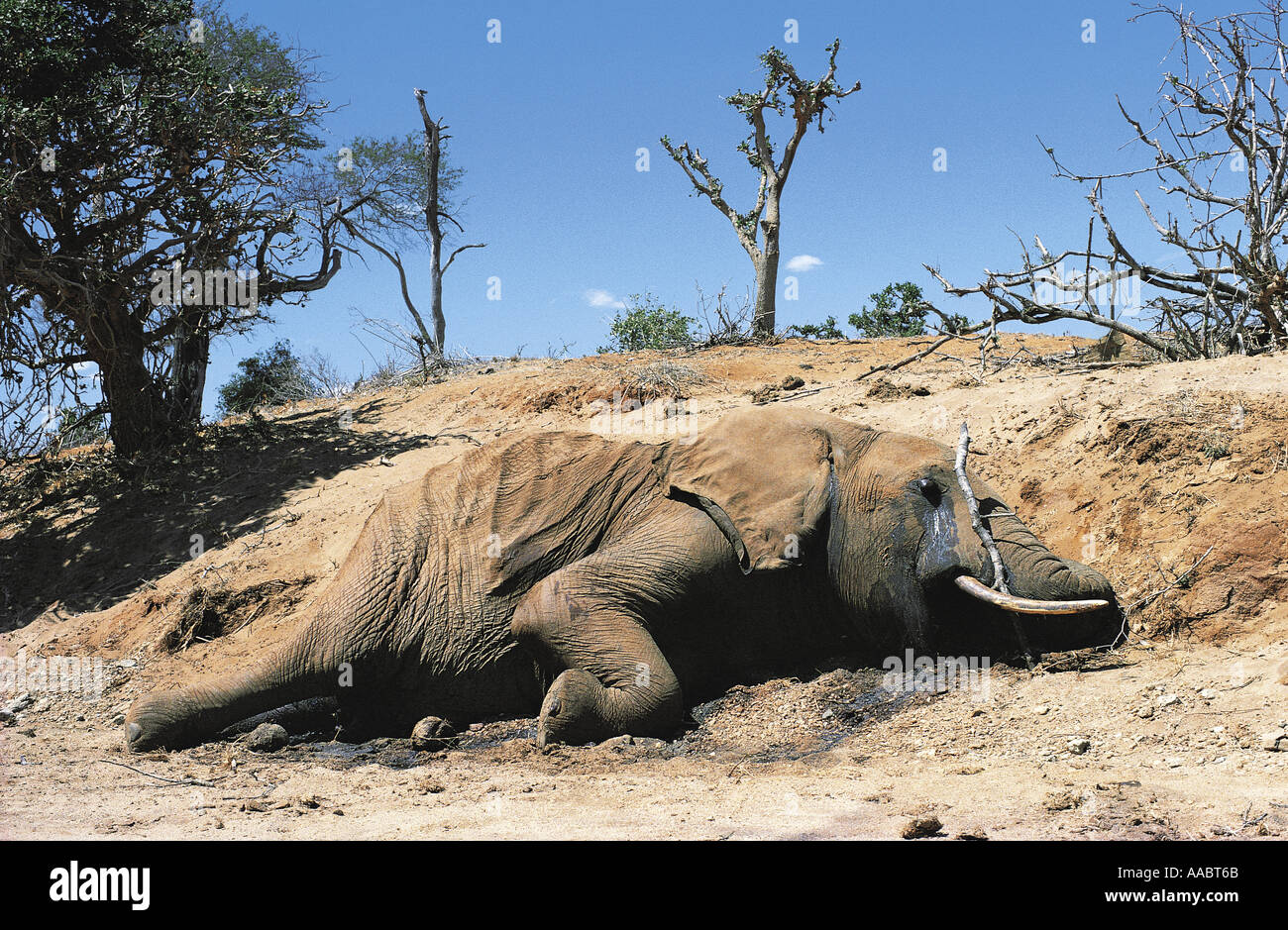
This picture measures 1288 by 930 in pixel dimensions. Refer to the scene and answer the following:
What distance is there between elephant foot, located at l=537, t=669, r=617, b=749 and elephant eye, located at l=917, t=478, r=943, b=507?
218 centimetres

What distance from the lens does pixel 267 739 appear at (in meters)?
6.58

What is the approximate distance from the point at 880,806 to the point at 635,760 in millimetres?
1603

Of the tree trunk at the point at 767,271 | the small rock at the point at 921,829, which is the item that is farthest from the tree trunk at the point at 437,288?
the small rock at the point at 921,829

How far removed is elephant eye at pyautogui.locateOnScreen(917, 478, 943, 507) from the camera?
6.36 metres

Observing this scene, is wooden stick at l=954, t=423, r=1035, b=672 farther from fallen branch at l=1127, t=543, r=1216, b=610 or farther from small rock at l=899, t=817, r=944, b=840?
small rock at l=899, t=817, r=944, b=840

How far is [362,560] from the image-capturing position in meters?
7.30

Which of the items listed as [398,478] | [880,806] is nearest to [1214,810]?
[880,806]

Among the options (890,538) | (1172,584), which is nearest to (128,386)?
(890,538)

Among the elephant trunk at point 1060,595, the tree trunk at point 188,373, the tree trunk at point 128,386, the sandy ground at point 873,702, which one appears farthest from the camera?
the tree trunk at point 188,373

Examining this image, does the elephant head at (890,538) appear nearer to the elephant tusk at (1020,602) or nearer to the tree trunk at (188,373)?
the elephant tusk at (1020,602)

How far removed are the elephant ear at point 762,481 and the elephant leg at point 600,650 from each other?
1.63ft

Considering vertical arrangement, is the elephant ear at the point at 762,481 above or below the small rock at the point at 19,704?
above

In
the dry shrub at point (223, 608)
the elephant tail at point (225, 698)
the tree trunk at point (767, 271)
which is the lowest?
the elephant tail at point (225, 698)

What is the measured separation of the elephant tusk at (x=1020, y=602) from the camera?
5535mm
